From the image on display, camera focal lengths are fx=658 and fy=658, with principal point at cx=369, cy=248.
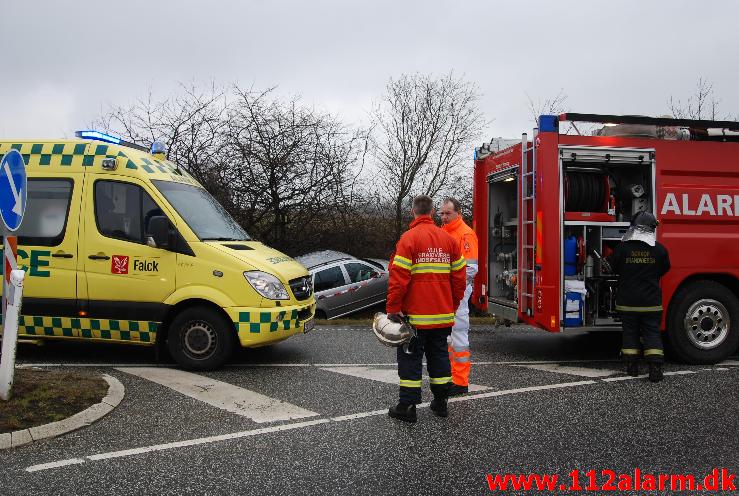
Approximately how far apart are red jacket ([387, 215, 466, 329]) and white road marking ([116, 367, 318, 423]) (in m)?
1.20

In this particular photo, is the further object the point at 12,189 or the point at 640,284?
the point at 640,284

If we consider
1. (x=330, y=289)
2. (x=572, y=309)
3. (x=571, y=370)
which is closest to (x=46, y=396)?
(x=571, y=370)

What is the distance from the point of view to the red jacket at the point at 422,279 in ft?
17.0

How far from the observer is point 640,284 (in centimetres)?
703

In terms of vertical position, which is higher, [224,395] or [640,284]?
[640,284]

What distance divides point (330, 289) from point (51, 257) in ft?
23.1

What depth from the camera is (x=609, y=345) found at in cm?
923

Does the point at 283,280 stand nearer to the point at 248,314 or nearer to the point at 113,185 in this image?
the point at 248,314

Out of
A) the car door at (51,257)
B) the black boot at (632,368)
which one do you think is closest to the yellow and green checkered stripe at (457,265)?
the black boot at (632,368)

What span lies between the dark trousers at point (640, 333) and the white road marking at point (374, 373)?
69.8 inches

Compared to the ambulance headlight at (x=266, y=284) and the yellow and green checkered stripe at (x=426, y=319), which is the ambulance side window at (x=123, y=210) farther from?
the yellow and green checkered stripe at (x=426, y=319)

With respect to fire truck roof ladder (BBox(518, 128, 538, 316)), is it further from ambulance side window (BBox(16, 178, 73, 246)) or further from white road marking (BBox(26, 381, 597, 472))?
ambulance side window (BBox(16, 178, 73, 246))

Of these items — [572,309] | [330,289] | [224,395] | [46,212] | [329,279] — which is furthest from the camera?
[329,279]

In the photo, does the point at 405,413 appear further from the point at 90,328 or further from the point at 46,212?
the point at 46,212
